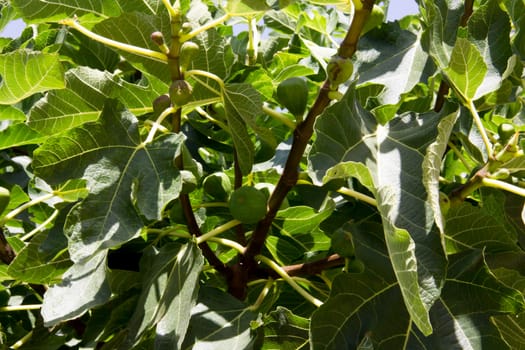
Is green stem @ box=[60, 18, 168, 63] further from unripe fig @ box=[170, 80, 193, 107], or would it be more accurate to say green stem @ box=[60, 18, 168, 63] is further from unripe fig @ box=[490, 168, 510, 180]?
unripe fig @ box=[490, 168, 510, 180]

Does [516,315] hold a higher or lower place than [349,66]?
lower

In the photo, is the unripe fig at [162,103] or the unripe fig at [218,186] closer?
the unripe fig at [162,103]

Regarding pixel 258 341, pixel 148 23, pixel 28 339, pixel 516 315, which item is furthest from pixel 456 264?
pixel 28 339

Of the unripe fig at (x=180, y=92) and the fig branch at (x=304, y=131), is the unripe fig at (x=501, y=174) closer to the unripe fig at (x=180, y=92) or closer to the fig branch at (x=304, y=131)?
the fig branch at (x=304, y=131)

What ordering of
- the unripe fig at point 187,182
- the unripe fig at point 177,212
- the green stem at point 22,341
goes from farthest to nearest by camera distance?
the green stem at point 22,341 < the unripe fig at point 177,212 < the unripe fig at point 187,182

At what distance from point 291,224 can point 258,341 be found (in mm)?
403

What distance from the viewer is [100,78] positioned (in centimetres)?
166

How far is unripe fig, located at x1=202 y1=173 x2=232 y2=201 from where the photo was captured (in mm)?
1801

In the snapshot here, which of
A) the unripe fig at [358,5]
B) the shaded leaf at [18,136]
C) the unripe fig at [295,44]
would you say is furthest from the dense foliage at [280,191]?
the unripe fig at [295,44]

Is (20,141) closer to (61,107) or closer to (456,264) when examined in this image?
(61,107)

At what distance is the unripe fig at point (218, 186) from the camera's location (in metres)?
1.80

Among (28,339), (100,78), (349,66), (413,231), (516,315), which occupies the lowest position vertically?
(28,339)

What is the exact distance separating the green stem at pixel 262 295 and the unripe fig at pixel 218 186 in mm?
267

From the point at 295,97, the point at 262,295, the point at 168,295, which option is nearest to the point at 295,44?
the point at 295,97
